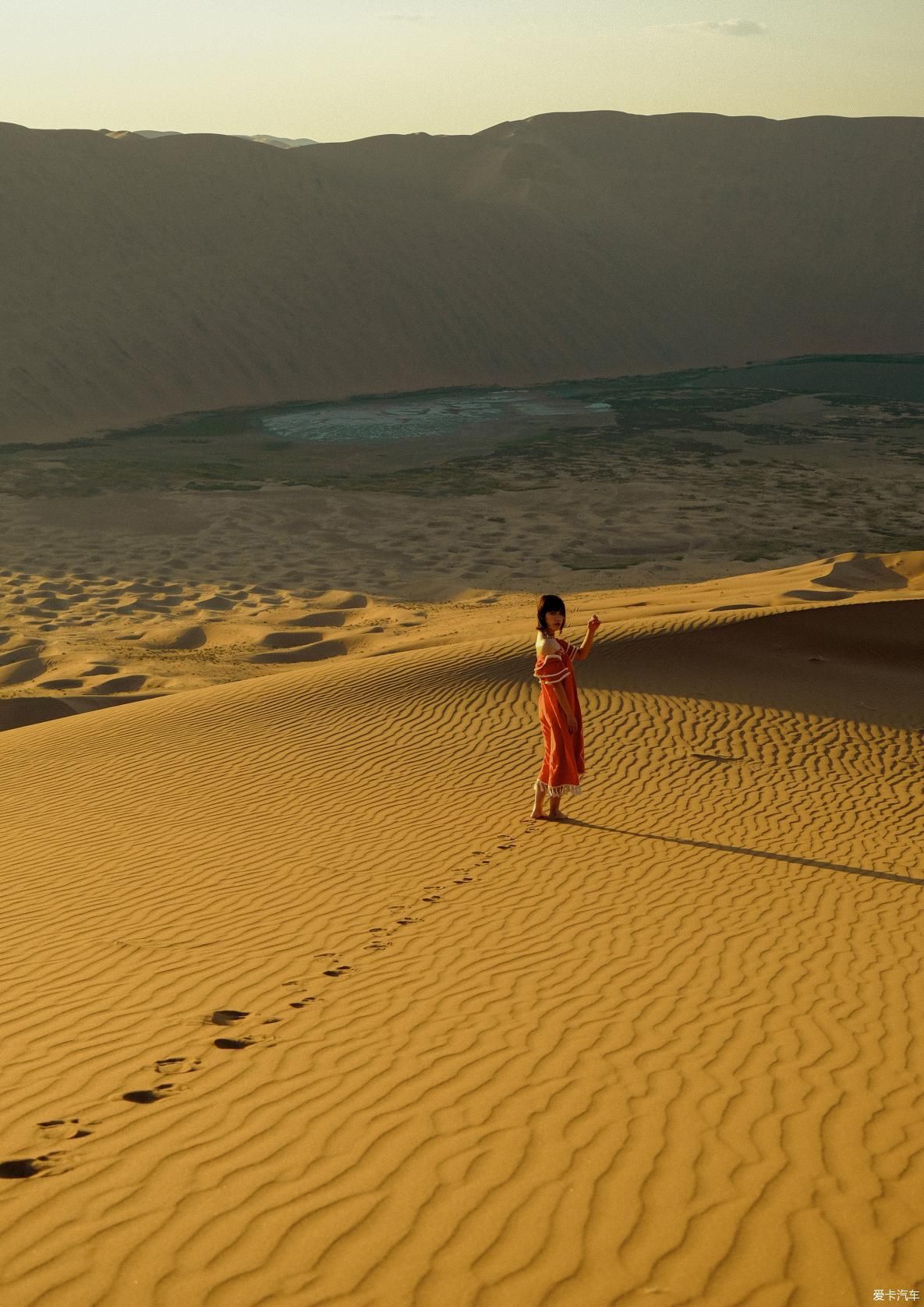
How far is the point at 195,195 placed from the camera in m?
51.9

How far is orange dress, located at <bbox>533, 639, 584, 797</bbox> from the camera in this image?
873 cm

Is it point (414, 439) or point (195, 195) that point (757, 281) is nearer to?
point (195, 195)

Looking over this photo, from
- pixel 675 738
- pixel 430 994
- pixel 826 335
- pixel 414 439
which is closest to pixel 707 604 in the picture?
pixel 675 738

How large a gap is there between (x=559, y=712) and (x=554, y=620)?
2.92ft

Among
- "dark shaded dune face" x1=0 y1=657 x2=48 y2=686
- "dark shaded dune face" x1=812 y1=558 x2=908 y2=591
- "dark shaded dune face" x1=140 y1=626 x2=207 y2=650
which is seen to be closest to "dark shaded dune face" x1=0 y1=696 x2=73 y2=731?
"dark shaded dune face" x1=0 y1=657 x2=48 y2=686

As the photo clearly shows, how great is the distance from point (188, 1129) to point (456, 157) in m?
76.2

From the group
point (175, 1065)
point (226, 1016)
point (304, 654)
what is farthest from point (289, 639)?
point (175, 1065)

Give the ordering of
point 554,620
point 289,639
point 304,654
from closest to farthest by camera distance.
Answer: point 554,620 < point 304,654 < point 289,639

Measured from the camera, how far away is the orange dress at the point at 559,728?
344 inches

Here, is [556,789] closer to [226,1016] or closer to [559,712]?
[559,712]

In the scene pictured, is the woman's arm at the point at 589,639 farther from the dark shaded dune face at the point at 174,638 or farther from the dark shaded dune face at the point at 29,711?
the dark shaded dune face at the point at 174,638

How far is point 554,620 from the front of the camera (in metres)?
8.29

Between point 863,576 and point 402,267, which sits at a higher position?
point 402,267

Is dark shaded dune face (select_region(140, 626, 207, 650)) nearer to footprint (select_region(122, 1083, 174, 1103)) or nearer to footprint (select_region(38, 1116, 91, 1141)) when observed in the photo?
footprint (select_region(122, 1083, 174, 1103))
